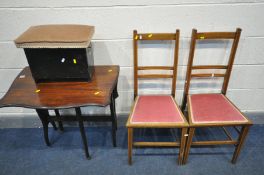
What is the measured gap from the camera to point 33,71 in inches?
54.7

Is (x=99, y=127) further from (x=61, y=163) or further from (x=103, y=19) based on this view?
(x=103, y=19)

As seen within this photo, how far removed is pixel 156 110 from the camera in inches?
60.8

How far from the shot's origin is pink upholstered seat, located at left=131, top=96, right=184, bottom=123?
57.3 inches

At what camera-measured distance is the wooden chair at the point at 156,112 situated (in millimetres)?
1430

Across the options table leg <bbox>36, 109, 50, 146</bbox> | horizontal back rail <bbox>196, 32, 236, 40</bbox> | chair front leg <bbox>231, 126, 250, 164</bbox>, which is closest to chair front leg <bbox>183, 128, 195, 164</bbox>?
chair front leg <bbox>231, 126, 250, 164</bbox>

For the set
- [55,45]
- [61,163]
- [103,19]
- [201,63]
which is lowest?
[61,163]

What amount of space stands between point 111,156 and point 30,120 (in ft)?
3.34

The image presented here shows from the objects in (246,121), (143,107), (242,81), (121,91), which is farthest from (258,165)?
(121,91)

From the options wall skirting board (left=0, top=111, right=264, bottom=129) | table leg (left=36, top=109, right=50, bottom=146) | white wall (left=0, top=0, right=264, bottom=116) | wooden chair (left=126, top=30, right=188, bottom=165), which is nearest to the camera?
wooden chair (left=126, top=30, right=188, bottom=165)

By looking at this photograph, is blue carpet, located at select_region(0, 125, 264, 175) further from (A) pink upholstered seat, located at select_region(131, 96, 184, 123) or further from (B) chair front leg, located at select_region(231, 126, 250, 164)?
(A) pink upholstered seat, located at select_region(131, 96, 184, 123)

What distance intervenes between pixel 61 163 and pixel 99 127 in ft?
1.79

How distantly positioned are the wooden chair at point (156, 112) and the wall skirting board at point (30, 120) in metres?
0.53

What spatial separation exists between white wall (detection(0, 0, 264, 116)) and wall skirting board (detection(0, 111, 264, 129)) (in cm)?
46

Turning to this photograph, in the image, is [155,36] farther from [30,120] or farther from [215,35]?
[30,120]
